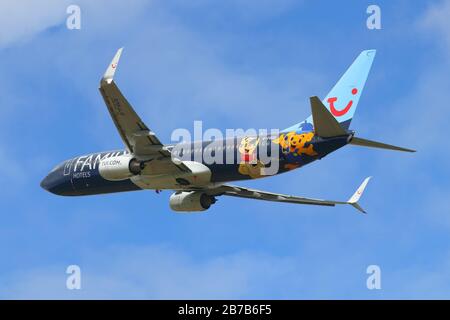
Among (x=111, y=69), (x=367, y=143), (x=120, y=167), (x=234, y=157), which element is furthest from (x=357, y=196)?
(x=111, y=69)

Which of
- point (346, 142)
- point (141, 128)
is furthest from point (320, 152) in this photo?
point (141, 128)

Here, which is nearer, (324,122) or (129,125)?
(324,122)

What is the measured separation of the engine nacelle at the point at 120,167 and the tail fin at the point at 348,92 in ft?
27.8

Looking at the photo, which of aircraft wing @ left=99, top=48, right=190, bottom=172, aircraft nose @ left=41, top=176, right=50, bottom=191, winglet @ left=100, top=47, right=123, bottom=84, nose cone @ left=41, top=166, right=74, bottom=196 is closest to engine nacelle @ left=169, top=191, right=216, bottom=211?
aircraft wing @ left=99, top=48, right=190, bottom=172

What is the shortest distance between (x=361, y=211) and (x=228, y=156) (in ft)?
29.2

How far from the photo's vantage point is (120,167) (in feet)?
186

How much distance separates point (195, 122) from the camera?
5788 centimetres

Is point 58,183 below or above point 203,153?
above

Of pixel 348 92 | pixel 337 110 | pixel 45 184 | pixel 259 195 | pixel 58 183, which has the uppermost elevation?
pixel 348 92

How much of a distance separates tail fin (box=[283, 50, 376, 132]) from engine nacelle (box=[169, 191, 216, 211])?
287 inches

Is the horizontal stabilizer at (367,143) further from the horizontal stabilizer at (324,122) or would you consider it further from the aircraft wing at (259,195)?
the aircraft wing at (259,195)

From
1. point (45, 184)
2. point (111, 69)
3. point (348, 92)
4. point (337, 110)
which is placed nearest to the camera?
point (111, 69)

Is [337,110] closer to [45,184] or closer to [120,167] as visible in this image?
[120,167]

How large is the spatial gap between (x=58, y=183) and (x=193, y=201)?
8.55 metres
